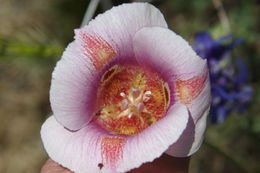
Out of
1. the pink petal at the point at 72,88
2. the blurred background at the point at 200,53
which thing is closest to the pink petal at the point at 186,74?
the pink petal at the point at 72,88

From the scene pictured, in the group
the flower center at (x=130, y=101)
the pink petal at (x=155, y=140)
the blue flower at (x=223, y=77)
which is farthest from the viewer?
the blue flower at (x=223, y=77)

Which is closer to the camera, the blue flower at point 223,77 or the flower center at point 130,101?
the flower center at point 130,101

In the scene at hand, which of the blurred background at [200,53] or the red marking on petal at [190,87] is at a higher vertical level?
the red marking on petal at [190,87]

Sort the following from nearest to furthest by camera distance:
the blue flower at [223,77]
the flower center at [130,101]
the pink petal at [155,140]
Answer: the pink petal at [155,140] → the flower center at [130,101] → the blue flower at [223,77]

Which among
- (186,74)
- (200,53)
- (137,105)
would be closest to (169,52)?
(186,74)

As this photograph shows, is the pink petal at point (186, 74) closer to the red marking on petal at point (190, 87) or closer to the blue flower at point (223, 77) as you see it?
the red marking on petal at point (190, 87)

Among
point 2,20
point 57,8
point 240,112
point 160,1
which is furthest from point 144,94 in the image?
point 2,20
